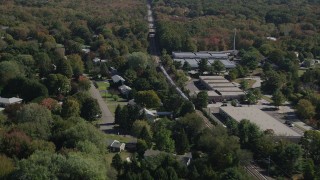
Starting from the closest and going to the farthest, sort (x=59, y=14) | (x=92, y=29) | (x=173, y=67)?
1. (x=173, y=67)
2. (x=92, y=29)
3. (x=59, y=14)

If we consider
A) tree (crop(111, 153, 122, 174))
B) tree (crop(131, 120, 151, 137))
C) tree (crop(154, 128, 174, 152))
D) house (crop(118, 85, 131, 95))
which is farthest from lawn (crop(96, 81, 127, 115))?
tree (crop(111, 153, 122, 174))

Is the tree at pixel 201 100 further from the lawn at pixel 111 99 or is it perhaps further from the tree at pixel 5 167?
the tree at pixel 5 167

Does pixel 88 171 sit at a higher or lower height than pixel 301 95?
higher

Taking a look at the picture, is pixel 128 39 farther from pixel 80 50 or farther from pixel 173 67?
pixel 173 67

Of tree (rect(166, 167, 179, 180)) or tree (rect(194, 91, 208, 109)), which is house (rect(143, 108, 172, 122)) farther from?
tree (rect(166, 167, 179, 180))

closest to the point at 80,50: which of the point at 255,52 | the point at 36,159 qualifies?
the point at 255,52

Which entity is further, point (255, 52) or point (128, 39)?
point (128, 39)

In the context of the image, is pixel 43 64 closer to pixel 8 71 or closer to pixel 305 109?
pixel 8 71

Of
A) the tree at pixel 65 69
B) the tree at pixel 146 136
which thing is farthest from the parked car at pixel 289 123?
the tree at pixel 65 69

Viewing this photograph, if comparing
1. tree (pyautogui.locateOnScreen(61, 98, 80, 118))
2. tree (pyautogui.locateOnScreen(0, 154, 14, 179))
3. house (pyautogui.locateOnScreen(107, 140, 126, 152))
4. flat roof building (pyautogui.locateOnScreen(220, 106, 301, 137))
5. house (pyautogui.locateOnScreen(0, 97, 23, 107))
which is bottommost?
flat roof building (pyautogui.locateOnScreen(220, 106, 301, 137))
